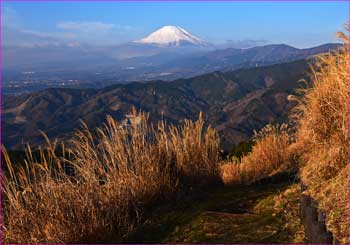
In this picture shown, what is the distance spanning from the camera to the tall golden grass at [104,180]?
4.39 metres

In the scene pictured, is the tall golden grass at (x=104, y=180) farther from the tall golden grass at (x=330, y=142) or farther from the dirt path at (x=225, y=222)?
the tall golden grass at (x=330, y=142)

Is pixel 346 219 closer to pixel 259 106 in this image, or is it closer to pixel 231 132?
pixel 231 132

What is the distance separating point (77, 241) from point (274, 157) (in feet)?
14.5

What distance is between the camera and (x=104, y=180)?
202 inches

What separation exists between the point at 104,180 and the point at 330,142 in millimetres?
2653

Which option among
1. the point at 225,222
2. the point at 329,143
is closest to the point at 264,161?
the point at 329,143

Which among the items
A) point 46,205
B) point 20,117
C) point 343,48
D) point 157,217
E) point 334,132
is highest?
point 343,48

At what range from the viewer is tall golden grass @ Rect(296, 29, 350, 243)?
3512 mm

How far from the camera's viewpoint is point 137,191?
214 inches

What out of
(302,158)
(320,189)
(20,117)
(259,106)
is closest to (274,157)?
(302,158)

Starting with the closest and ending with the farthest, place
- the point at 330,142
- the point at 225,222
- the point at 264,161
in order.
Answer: the point at 225,222, the point at 330,142, the point at 264,161

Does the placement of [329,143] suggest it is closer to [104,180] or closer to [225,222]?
[225,222]

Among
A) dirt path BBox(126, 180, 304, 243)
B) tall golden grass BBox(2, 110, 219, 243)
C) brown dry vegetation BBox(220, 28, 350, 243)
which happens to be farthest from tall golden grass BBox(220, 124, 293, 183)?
dirt path BBox(126, 180, 304, 243)

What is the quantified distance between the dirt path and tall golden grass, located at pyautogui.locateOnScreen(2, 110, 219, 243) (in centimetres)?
36
